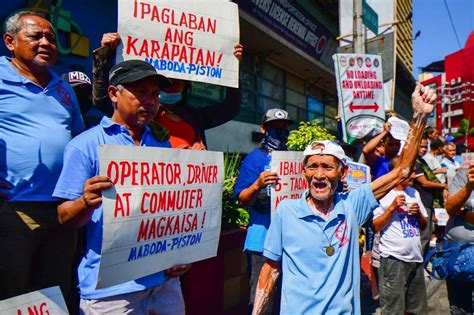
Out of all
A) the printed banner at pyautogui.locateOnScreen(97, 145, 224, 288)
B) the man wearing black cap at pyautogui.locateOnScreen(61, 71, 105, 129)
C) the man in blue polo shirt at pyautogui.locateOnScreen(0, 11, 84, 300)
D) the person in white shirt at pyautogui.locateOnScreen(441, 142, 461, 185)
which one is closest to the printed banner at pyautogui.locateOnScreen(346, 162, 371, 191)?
the printed banner at pyautogui.locateOnScreen(97, 145, 224, 288)

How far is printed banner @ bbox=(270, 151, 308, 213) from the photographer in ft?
10.8

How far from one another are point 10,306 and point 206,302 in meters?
2.59

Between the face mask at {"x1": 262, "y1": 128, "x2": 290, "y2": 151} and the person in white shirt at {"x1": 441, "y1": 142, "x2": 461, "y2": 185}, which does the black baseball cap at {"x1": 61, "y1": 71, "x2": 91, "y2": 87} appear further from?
the person in white shirt at {"x1": 441, "y1": 142, "x2": 461, "y2": 185}

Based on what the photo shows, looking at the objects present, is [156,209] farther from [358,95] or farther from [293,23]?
[293,23]

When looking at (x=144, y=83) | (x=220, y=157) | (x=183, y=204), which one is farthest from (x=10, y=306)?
(x=220, y=157)

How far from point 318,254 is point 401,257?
180 centimetres

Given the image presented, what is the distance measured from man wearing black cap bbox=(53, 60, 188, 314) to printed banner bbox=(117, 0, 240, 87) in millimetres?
620

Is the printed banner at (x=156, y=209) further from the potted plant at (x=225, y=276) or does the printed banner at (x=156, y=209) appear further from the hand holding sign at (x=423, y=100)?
the potted plant at (x=225, y=276)

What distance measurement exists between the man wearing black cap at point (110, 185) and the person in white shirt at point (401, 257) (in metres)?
2.31

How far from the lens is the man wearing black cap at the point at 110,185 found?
78.7 inches

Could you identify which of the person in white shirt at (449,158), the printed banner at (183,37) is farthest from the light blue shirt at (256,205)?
the person in white shirt at (449,158)

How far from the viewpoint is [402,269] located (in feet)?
13.2

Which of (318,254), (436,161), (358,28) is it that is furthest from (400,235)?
(436,161)

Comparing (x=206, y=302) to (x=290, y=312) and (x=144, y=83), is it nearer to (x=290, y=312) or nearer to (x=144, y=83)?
(x=290, y=312)
